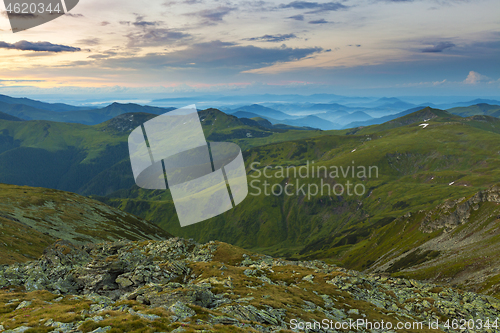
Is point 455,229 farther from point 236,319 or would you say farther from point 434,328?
point 236,319

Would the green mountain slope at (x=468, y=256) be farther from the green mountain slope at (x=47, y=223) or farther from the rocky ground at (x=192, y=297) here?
the green mountain slope at (x=47, y=223)

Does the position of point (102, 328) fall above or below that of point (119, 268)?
above

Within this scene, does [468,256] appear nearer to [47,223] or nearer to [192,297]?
[192,297]

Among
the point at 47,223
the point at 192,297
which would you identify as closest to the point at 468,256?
the point at 192,297

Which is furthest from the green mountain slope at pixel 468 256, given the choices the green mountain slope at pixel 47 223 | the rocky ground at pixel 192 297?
the green mountain slope at pixel 47 223

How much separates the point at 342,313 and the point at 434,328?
23468 millimetres

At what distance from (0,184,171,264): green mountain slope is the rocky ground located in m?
18.2

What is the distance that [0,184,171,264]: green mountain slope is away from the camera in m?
83.2

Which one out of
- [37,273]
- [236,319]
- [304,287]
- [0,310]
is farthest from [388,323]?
[37,273]

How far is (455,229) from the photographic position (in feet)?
654

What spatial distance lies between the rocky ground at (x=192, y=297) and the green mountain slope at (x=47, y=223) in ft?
59.6

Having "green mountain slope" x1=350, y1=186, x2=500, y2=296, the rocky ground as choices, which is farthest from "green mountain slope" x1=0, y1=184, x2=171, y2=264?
"green mountain slope" x1=350, y1=186, x2=500, y2=296

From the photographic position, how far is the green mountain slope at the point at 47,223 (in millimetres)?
83219

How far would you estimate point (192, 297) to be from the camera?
43500 mm
